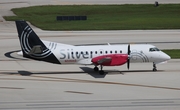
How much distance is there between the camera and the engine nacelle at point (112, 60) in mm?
42697

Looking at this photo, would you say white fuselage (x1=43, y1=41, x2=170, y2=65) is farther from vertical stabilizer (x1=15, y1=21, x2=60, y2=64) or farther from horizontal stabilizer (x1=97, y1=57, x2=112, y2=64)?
horizontal stabilizer (x1=97, y1=57, x2=112, y2=64)

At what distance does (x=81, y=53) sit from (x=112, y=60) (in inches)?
118

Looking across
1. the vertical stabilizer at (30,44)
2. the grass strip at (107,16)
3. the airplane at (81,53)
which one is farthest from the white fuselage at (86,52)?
the grass strip at (107,16)

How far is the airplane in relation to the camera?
4303cm

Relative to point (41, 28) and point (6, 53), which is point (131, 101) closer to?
point (6, 53)

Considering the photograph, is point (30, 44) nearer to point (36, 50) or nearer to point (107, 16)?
point (36, 50)

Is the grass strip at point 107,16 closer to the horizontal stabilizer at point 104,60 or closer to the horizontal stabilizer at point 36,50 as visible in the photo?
the horizontal stabilizer at point 36,50

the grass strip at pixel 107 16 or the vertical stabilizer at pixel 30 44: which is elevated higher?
the vertical stabilizer at pixel 30 44

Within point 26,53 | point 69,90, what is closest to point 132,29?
point 26,53

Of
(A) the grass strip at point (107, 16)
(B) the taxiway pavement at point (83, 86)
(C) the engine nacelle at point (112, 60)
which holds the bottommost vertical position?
(A) the grass strip at point (107, 16)

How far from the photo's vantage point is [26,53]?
142 feet

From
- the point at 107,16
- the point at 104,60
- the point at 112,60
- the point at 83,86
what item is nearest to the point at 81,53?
the point at 104,60

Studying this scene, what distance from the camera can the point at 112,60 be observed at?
42.8 meters

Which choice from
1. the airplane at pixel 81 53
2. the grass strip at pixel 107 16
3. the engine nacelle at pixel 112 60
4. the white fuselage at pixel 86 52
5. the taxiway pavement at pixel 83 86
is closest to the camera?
the taxiway pavement at pixel 83 86
